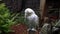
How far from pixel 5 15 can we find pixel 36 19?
430cm

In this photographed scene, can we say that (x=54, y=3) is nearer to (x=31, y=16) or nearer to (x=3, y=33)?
(x=31, y=16)

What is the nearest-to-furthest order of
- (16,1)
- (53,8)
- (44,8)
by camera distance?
(44,8) → (53,8) → (16,1)

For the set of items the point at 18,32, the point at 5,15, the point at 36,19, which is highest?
the point at 5,15

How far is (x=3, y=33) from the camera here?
3.93 m

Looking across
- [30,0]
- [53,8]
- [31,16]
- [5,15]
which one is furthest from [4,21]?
[30,0]

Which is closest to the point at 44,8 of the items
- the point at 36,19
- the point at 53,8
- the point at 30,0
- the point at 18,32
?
the point at 36,19

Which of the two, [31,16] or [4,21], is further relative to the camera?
[31,16]

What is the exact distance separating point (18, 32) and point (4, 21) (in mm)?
329

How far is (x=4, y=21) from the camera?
4035mm

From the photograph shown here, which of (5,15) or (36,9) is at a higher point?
(5,15)

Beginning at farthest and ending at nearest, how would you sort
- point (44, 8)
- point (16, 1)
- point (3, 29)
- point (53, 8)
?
point (16, 1)
point (53, 8)
point (44, 8)
point (3, 29)

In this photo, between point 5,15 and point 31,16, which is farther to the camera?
point 31,16

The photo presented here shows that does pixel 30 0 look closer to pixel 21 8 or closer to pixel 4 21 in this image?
pixel 21 8

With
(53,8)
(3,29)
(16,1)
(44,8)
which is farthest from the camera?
(16,1)
